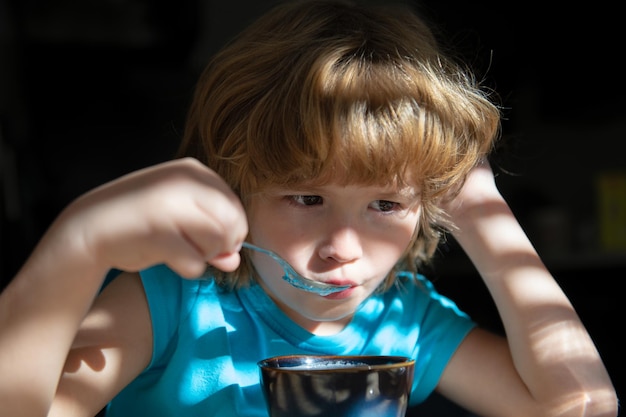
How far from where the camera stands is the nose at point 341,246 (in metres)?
0.95

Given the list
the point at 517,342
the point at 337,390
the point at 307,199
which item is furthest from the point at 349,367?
the point at 517,342

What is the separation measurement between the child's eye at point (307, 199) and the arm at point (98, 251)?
0.76 ft

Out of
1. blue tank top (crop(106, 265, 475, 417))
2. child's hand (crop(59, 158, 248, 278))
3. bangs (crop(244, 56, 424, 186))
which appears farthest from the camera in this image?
blue tank top (crop(106, 265, 475, 417))

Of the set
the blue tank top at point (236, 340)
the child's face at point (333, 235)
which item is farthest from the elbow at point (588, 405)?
the child's face at point (333, 235)

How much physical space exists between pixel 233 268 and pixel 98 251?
0.43 feet

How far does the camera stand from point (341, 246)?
0.95 m

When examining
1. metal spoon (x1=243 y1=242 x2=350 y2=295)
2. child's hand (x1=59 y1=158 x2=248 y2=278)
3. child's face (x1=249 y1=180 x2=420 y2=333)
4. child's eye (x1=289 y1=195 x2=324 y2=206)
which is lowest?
metal spoon (x1=243 y1=242 x2=350 y2=295)

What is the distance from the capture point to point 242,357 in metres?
1.12

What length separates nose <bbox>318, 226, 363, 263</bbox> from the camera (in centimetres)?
95

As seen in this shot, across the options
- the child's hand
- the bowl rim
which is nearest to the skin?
the child's hand

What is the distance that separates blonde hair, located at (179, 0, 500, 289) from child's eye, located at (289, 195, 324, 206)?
0.09 ft

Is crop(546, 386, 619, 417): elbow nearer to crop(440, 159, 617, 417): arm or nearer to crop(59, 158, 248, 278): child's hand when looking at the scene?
crop(440, 159, 617, 417): arm

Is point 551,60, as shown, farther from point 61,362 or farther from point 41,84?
point 61,362

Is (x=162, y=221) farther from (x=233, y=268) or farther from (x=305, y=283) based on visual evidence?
(x=305, y=283)
